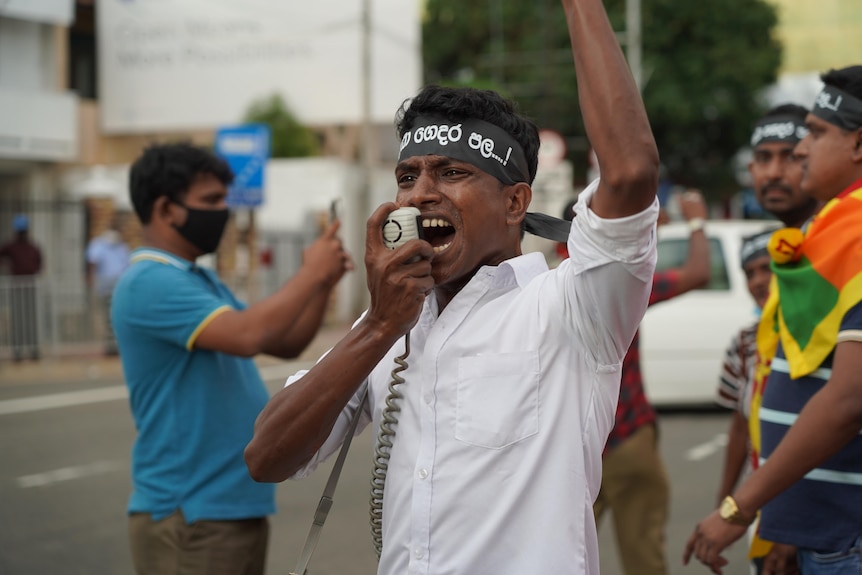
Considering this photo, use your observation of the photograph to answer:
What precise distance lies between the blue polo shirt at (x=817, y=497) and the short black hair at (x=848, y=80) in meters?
0.72

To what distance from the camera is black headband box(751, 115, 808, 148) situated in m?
4.43

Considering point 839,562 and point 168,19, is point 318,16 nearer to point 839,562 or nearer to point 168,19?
point 168,19

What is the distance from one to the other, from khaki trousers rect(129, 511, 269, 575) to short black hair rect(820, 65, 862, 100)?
2411 mm

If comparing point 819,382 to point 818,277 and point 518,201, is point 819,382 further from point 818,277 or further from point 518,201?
point 518,201

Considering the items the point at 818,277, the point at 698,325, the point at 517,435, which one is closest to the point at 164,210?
the point at 517,435

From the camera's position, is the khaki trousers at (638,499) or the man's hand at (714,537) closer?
the man's hand at (714,537)

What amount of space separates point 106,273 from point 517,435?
1675cm

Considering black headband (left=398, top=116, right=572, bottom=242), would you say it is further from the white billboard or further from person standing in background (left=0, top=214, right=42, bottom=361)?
the white billboard

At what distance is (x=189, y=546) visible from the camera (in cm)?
364

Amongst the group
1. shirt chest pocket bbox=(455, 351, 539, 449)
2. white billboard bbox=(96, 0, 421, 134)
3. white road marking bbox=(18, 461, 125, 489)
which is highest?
white billboard bbox=(96, 0, 421, 134)

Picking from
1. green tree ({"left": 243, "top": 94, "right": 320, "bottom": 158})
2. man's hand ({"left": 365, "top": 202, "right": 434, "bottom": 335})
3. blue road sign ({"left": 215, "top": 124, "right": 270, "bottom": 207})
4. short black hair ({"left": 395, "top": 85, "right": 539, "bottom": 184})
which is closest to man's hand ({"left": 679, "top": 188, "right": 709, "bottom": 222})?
short black hair ({"left": 395, "top": 85, "right": 539, "bottom": 184})

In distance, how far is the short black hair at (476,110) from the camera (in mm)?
2447

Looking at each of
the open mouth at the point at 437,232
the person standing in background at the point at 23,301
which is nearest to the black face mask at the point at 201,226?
the open mouth at the point at 437,232

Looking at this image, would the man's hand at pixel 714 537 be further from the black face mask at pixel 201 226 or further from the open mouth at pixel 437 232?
the black face mask at pixel 201 226
